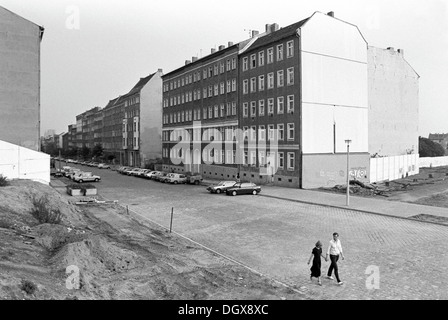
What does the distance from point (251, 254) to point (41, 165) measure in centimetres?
2351

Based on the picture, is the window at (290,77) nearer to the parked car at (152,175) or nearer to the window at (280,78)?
the window at (280,78)

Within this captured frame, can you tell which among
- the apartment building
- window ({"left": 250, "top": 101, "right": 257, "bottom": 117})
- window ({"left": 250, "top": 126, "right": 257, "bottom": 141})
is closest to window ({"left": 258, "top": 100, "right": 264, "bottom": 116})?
window ({"left": 250, "top": 101, "right": 257, "bottom": 117})

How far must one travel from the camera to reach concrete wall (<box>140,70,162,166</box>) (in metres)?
78.3

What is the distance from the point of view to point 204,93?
5478 cm

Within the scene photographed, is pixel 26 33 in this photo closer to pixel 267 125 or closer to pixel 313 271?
pixel 267 125

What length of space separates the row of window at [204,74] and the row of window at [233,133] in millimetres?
8042

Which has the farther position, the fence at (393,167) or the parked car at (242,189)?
the fence at (393,167)

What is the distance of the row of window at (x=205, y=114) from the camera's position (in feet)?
158

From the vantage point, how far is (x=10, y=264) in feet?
30.1

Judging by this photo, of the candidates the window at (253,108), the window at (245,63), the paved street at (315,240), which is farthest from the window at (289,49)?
the paved street at (315,240)

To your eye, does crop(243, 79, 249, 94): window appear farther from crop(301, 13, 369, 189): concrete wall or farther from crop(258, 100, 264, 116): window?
crop(301, 13, 369, 189): concrete wall

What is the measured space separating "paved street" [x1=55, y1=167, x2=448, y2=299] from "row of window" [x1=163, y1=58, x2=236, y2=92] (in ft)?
86.0

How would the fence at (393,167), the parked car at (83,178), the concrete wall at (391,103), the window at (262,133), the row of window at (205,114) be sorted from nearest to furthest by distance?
1. the window at (262,133)
2. the fence at (393,167)
3. the concrete wall at (391,103)
4. the parked car at (83,178)
5. the row of window at (205,114)
